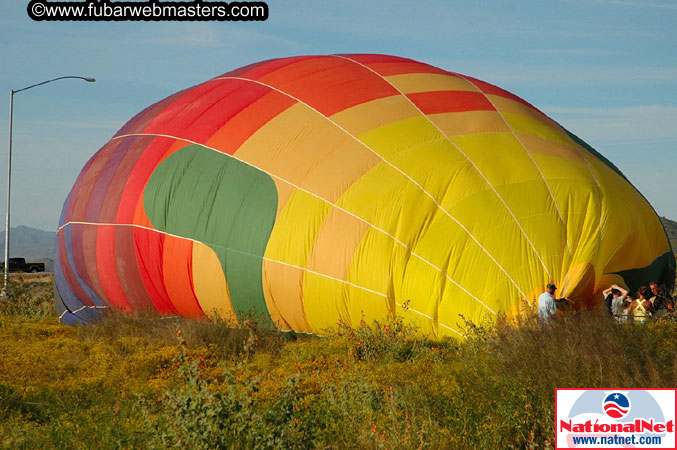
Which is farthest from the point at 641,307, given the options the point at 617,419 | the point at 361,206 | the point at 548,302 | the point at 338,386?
the point at 338,386

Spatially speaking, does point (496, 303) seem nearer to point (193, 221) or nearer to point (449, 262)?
point (449, 262)

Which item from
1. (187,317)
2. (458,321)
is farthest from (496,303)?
(187,317)

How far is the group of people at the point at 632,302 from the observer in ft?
29.8

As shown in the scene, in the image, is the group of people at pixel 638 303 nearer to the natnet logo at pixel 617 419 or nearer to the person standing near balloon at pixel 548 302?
the person standing near balloon at pixel 548 302

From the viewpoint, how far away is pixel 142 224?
12.5 m

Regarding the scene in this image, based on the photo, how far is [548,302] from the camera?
29.8 ft

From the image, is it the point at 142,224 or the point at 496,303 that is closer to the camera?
the point at 496,303

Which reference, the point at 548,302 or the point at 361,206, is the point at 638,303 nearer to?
the point at 548,302

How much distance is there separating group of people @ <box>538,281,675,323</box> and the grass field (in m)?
0.63

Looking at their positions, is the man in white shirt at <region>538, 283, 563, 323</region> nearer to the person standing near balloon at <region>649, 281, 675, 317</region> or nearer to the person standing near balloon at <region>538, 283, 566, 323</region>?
the person standing near balloon at <region>538, 283, 566, 323</region>

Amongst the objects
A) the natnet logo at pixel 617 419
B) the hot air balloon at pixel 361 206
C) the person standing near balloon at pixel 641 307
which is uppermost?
the hot air balloon at pixel 361 206

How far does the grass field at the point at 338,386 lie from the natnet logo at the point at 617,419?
13 cm

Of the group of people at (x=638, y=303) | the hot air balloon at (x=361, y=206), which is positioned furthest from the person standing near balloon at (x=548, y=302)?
the group of people at (x=638, y=303)

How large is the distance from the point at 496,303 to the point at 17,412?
17.8ft
